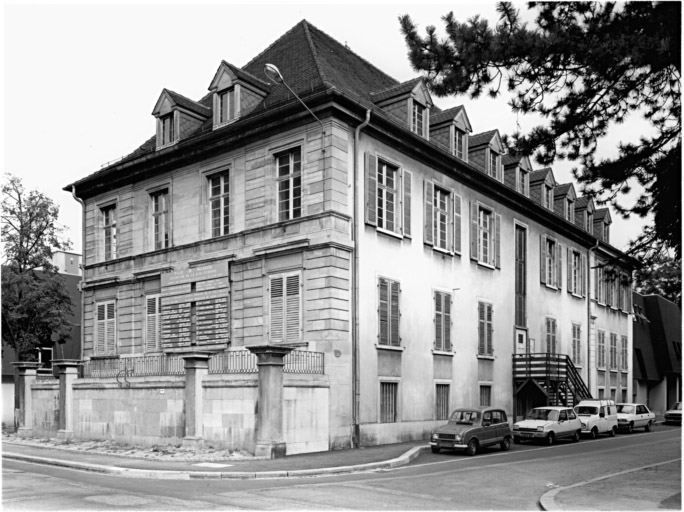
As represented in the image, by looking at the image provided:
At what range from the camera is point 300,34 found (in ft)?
101

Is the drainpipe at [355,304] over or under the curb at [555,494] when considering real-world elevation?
over

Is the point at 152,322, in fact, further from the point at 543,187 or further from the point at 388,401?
the point at 543,187

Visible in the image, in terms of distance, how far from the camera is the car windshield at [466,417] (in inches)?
928

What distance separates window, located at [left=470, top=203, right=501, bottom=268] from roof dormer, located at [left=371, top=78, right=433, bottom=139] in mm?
4954

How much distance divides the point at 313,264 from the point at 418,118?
8.17 metres

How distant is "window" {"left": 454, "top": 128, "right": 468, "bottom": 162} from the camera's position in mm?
32088

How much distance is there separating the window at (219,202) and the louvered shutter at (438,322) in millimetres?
8284

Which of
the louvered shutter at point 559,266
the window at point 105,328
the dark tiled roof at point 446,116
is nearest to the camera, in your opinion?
the window at point 105,328

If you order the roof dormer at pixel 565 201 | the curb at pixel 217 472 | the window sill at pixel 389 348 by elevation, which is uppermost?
the roof dormer at pixel 565 201

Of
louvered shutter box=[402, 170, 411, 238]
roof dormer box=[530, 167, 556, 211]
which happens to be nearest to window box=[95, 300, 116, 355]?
louvered shutter box=[402, 170, 411, 238]

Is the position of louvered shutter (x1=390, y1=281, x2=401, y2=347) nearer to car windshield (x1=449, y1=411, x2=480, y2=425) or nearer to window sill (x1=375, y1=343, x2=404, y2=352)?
window sill (x1=375, y1=343, x2=404, y2=352)

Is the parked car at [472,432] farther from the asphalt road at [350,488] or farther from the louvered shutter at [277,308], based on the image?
the louvered shutter at [277,308]

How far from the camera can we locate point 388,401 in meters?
26.1

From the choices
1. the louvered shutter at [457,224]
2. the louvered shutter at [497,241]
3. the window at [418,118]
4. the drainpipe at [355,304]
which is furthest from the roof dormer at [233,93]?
the louvered shutter at [497,241]
